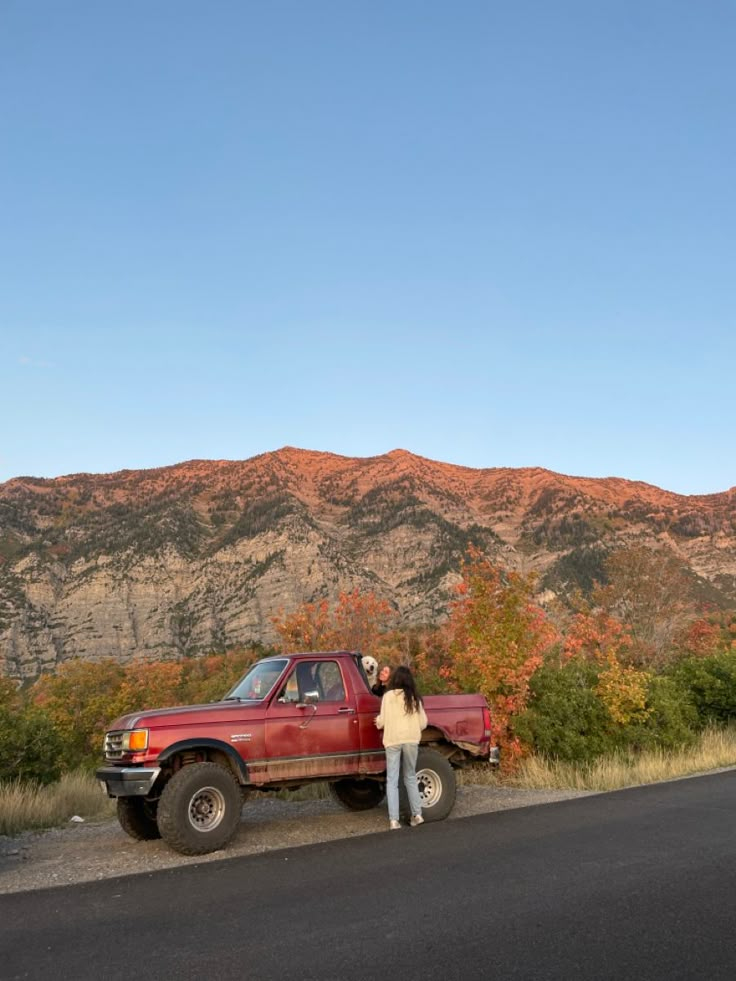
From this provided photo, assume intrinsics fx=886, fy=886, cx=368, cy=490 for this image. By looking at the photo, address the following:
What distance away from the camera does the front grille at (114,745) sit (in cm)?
1027

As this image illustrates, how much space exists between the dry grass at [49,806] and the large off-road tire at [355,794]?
3.86 meters

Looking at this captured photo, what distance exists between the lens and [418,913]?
6613mm

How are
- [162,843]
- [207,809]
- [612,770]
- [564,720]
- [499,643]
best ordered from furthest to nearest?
[499,643] < [564,720] < [612,770] < [162,843] < [207,809]

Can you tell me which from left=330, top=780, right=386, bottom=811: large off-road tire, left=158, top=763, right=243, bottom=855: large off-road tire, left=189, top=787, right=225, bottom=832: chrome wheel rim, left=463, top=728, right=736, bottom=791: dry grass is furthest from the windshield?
left=463, top=728, right=736, bottom=791: dry grass

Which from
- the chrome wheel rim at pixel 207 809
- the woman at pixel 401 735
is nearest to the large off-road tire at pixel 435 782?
the woman at pixel 401 735

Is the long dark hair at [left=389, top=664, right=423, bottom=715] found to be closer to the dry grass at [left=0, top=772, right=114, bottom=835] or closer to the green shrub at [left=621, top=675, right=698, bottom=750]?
the dry grass at [left=0, top=772, right=114, bottom=835]

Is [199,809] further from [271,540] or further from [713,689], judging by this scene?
[271,540]

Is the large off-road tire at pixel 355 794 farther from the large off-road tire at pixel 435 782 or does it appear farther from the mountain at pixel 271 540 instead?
the mountain at pixel 271 540

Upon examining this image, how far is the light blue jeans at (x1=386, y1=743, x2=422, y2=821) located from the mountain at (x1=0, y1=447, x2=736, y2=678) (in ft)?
A: 229

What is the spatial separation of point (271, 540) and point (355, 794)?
9072 centimetres

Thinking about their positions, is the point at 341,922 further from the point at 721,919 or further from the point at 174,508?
the point at 174,508

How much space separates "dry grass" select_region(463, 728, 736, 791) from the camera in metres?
15.3

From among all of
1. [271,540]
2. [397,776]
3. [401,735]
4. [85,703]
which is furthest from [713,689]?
[271,540]

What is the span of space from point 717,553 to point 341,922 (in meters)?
113
